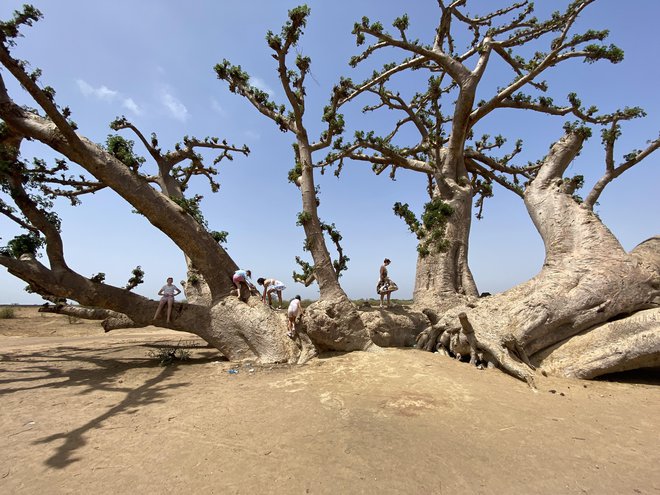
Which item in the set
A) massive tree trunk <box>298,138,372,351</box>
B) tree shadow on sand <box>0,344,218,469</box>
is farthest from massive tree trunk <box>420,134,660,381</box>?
tree shadow on sand <box>0,344,218,469</box>

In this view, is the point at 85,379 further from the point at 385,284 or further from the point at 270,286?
the point at 385,284

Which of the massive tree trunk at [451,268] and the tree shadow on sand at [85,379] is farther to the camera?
the massive tree trunk at [451,268]

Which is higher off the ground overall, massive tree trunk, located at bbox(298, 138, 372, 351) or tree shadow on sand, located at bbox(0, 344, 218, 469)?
massive tree trunk, located at bbox(298, 138, 372, 351)

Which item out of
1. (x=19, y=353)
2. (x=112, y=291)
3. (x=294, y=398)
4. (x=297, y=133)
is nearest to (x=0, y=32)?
(x=112, y=291)

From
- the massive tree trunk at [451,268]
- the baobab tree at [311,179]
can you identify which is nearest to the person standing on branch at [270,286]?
the baobab tree at [311,179]

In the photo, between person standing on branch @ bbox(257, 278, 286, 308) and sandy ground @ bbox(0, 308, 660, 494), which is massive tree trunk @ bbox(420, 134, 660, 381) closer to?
sandy ground @ bbox(0, 308, 660, 494)

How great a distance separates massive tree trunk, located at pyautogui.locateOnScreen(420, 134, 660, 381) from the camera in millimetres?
6219

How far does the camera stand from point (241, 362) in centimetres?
716

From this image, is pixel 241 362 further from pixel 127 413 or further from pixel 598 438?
pixel 598 438

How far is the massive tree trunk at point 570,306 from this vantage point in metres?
6.22

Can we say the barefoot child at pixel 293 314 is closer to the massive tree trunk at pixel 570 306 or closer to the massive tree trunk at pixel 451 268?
the massive tree trunk at pixel 570 306

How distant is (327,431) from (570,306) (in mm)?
5854

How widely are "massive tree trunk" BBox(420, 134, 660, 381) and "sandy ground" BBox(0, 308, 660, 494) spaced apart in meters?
0.62

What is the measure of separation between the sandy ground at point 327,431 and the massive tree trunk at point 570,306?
0.62 metres
